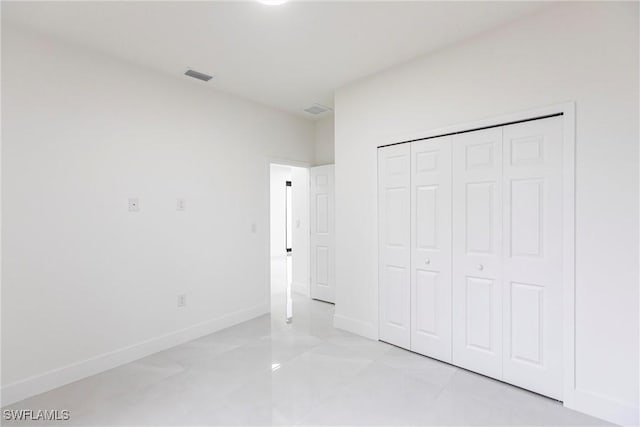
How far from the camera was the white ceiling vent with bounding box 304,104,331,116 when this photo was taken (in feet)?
13.7

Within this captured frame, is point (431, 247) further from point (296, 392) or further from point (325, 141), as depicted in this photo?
point (325, 141)

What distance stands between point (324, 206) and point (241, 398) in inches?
112

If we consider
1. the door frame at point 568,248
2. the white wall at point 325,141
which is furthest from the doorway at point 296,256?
the door frame at point 568,248

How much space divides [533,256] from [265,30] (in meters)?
2.62

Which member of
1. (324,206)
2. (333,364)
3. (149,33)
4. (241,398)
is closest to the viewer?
(241,398)

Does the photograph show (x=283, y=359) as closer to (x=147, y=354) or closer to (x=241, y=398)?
(x=241, y=398)

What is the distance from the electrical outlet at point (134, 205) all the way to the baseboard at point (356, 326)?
239 centimetres

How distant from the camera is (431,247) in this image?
285 centimetres

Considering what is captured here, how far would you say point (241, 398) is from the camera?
2279 mm

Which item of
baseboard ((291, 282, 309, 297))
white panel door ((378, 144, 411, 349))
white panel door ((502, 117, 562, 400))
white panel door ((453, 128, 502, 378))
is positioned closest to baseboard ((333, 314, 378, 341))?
white panel door ((378, 144, 411, 349))

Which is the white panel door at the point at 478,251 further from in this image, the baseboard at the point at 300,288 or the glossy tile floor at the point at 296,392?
the baseboard at the point at 300,288

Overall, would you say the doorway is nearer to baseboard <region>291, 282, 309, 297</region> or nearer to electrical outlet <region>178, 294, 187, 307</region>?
baseboard <region>291, 282, 309, 297</region>

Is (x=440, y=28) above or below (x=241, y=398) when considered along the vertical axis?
above

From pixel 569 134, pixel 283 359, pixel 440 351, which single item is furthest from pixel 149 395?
pixel 569 134
